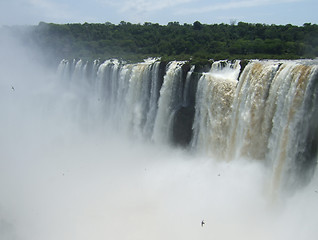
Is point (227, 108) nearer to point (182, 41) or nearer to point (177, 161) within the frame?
point (177, 161)

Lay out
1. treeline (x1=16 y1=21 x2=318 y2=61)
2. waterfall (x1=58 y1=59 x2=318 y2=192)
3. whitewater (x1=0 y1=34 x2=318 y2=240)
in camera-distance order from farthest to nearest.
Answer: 1. treeline (x1=16 y1=21 x2=318 y2=61)
2. whitewater (x1=0 y1=34 x2=318 y2=240)
3. waterfall (x1=58 y1=59 x2=318 y2=192)

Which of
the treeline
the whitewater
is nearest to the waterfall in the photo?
the whitewater

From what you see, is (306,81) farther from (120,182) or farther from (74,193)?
(74,193)

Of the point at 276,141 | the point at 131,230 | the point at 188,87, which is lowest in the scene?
the point at 131,230

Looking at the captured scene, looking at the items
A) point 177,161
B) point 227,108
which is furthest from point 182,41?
point 227,108

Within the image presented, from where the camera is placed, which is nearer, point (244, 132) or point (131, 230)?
point (131, 230)

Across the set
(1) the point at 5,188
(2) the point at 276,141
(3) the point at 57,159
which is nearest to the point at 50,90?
(3) the point at 57,159

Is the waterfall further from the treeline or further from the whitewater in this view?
the treeline

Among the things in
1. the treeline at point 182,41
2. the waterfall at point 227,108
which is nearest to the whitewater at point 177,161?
the waterfall at point 227,108
